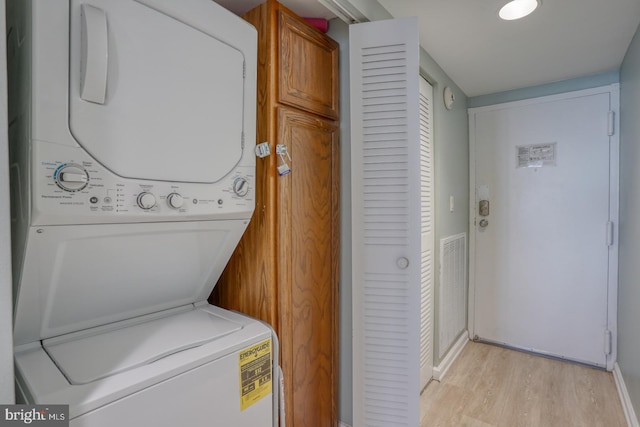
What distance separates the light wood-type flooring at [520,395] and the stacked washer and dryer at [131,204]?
4.61ft

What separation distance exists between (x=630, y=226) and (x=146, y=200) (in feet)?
8.40

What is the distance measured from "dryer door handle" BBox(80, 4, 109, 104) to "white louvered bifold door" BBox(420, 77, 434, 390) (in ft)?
5.60

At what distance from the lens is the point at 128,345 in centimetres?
89

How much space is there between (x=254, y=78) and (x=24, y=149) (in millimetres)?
688

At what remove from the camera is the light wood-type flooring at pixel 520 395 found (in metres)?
1.80

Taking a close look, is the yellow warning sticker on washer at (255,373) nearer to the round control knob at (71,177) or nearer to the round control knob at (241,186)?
the round control knob at (241,186)

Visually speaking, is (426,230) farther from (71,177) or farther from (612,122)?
(71,177)

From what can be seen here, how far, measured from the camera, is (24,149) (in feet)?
2.26

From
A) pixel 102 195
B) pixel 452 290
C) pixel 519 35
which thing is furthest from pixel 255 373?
pixel 519 35

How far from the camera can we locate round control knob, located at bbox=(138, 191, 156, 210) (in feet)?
2.69

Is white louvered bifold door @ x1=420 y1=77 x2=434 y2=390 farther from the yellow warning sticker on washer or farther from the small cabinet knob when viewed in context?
the yellow warning sticker on washer

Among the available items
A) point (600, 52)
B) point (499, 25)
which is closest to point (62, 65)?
point (499, 25)

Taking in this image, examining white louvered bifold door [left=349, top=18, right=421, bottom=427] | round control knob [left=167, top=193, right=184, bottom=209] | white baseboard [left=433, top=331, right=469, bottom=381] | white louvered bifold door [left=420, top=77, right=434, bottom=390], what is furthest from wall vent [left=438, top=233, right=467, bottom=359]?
round control knob [left=167, top=193, right=184, bottom=209]

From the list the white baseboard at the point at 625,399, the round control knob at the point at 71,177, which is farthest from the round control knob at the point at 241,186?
the white baseboard at the point at 625,399
